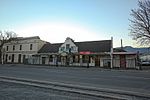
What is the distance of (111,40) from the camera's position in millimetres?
46531

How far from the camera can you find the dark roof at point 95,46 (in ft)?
153

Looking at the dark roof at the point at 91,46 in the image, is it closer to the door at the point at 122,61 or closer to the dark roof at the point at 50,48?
the dark roof at the point at 50,48

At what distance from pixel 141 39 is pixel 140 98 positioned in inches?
1243

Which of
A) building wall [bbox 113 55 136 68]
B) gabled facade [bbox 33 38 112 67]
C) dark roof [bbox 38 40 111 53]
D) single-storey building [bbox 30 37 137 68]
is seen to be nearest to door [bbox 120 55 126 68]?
single-storey building [bbox 30 37 137 68]

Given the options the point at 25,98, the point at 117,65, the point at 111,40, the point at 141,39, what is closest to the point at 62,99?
the point at 25,98

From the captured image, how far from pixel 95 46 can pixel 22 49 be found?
2537 cm

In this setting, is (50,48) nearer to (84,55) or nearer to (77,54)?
(77,54)

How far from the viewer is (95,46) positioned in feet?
161

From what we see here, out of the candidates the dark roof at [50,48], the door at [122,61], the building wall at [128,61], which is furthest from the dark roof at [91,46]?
the door at [122,61]

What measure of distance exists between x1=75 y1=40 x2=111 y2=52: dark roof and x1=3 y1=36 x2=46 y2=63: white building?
13.5 m

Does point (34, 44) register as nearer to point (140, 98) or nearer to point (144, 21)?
point (144, 21)

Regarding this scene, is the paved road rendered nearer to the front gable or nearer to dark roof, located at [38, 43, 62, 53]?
the front gable

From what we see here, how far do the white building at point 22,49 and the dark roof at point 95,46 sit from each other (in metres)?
13.5

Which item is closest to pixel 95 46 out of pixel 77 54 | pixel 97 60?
pixel 97 60
